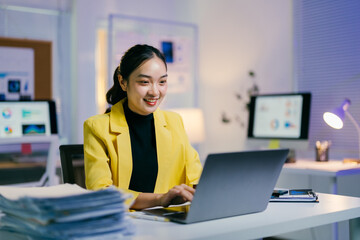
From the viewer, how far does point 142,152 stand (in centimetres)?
175

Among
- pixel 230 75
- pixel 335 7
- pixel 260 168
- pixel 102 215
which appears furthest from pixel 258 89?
pixel 102 215

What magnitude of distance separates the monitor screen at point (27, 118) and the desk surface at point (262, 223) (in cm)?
202

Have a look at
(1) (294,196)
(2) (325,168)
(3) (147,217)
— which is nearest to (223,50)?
(2) (325,168)

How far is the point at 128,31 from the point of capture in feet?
15.2

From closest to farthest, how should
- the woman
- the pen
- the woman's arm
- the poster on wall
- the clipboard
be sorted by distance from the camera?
1. the pen
2. the woman's arm
3. the clipboard
4. the woman
5. the poster on wall

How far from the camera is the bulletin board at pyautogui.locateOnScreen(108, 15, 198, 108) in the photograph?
182 inches

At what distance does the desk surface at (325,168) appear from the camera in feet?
9.32

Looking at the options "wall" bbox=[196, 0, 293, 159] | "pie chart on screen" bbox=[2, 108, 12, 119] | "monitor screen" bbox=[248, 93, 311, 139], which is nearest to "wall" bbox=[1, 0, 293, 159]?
"wall" bbox=[196, 0, 293, 159]

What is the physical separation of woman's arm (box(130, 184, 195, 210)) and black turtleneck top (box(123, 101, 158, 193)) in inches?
10.2

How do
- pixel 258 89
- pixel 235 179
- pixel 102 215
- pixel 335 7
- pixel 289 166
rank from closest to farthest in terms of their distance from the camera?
pixel 102 215 → pixel 235 179 → pixel 289 166 → pixel 335 7 → pixel 258 89

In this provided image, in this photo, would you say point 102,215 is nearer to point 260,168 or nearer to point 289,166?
point 260,168

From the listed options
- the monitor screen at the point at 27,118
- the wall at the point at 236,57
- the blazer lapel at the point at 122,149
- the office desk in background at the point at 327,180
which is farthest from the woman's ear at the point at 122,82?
the wall at the point at 236,57

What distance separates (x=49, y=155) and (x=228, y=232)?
2.09 metres

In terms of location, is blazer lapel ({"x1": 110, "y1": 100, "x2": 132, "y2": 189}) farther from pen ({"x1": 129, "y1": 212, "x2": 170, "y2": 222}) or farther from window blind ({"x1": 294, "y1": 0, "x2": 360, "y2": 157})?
window blind ({"x1": 294, "y1": 0, "x2": 360, "y2": 157})
